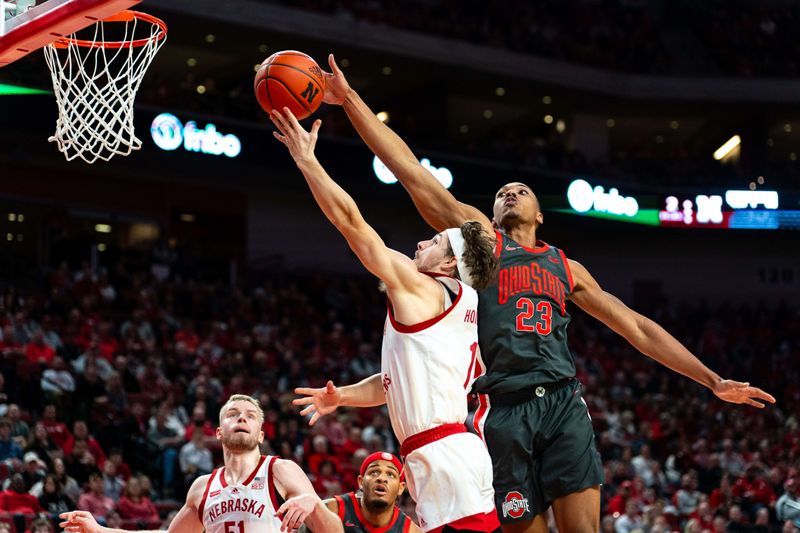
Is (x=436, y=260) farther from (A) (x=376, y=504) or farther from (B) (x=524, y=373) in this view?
(A) (x=376, y=504)

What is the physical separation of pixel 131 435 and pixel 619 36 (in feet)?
60.3

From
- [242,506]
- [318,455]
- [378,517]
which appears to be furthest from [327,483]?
[242,506]

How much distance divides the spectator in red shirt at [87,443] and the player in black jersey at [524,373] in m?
7.23

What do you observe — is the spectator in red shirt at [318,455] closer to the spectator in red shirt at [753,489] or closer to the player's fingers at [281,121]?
the spectator in red shirt at [753,489]

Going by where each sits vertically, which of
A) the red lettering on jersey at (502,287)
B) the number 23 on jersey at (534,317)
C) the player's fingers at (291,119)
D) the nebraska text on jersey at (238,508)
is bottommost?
the nebraska text on jersey at (238,508)

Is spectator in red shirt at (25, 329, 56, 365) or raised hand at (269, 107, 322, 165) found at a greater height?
spectator in red shirt at (25, 329, 56, 365)

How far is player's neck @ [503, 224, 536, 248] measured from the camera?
5.70 metres

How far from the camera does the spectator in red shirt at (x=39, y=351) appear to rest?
13398 millimetres

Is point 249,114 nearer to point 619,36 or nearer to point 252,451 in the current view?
point 619,36

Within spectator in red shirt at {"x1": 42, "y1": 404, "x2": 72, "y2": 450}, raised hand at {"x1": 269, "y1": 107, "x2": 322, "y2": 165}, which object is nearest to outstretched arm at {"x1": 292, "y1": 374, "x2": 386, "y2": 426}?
raised hand at {"x1": 269, "y1": 107, "x2": 322, "y2": 165}

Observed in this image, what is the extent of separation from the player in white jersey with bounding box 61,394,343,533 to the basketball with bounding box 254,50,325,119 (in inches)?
57.6

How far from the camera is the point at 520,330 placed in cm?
537

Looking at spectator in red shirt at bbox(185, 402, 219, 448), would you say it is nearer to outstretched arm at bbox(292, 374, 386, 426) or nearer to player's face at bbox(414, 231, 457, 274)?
outstretched arm at bbox(292, 374, 386, 426)

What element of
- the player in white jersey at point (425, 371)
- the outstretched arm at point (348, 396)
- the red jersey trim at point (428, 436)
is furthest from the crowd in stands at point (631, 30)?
the red jersey trim at point (428, 436)
